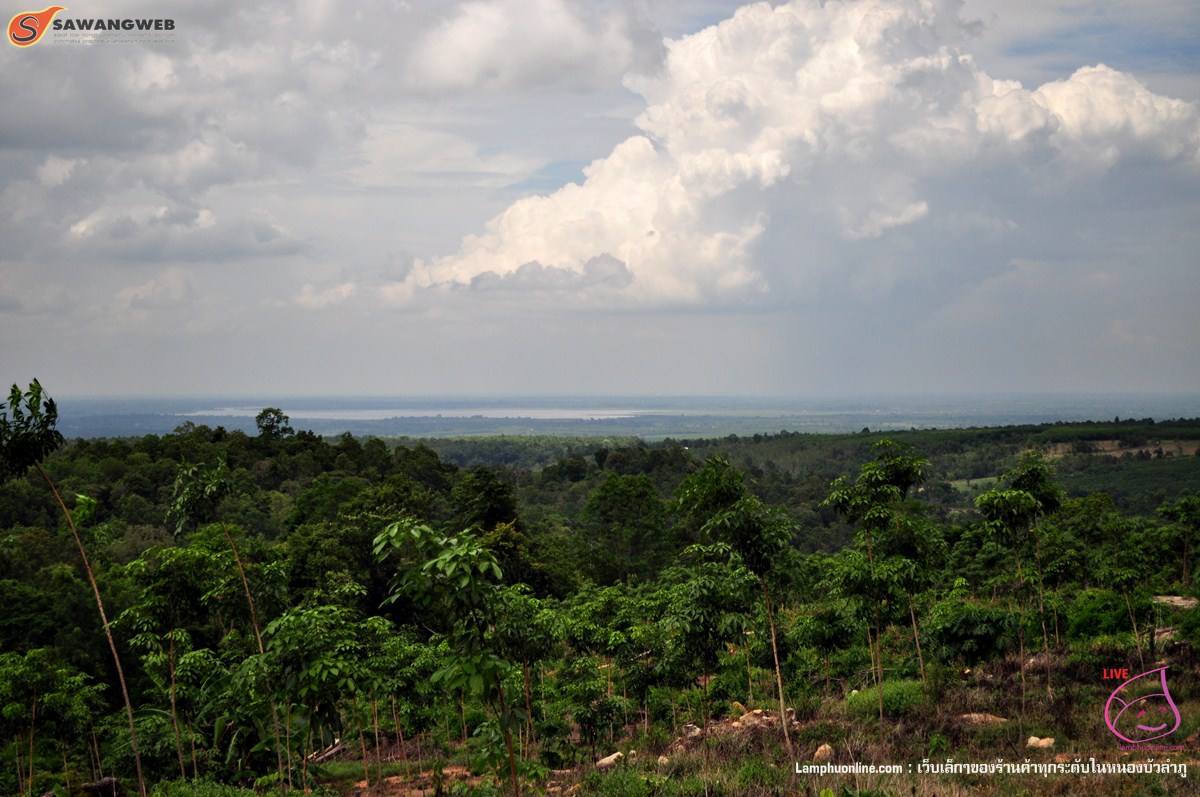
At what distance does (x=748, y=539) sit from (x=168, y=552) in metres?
8.79

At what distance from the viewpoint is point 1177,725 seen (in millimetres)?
11672

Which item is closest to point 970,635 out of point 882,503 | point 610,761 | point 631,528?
point 882,503

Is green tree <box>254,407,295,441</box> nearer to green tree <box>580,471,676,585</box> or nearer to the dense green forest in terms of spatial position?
green tree <box>580,471,676,585</box>

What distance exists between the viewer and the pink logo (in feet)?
38.4

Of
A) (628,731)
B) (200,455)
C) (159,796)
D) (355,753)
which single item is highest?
(200,455)

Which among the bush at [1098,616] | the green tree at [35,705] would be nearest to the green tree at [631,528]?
the bush at [1098,616]

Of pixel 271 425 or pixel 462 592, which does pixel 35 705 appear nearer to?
pixel 462 592

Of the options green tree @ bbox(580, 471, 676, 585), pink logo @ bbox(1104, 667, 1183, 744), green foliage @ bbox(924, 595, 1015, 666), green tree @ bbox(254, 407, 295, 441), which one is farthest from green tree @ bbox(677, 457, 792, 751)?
green tree @ bbox(254, 407, 295, 441)

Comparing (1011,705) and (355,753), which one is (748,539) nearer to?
(1011,705)

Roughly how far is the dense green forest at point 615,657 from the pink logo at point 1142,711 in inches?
5.6

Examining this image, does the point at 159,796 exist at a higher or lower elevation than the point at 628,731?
higher

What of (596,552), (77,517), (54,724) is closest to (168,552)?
(77,517)

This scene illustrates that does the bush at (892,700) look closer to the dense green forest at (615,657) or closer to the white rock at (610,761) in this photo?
the dense green forest at (615,657)

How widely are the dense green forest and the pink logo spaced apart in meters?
0.14
